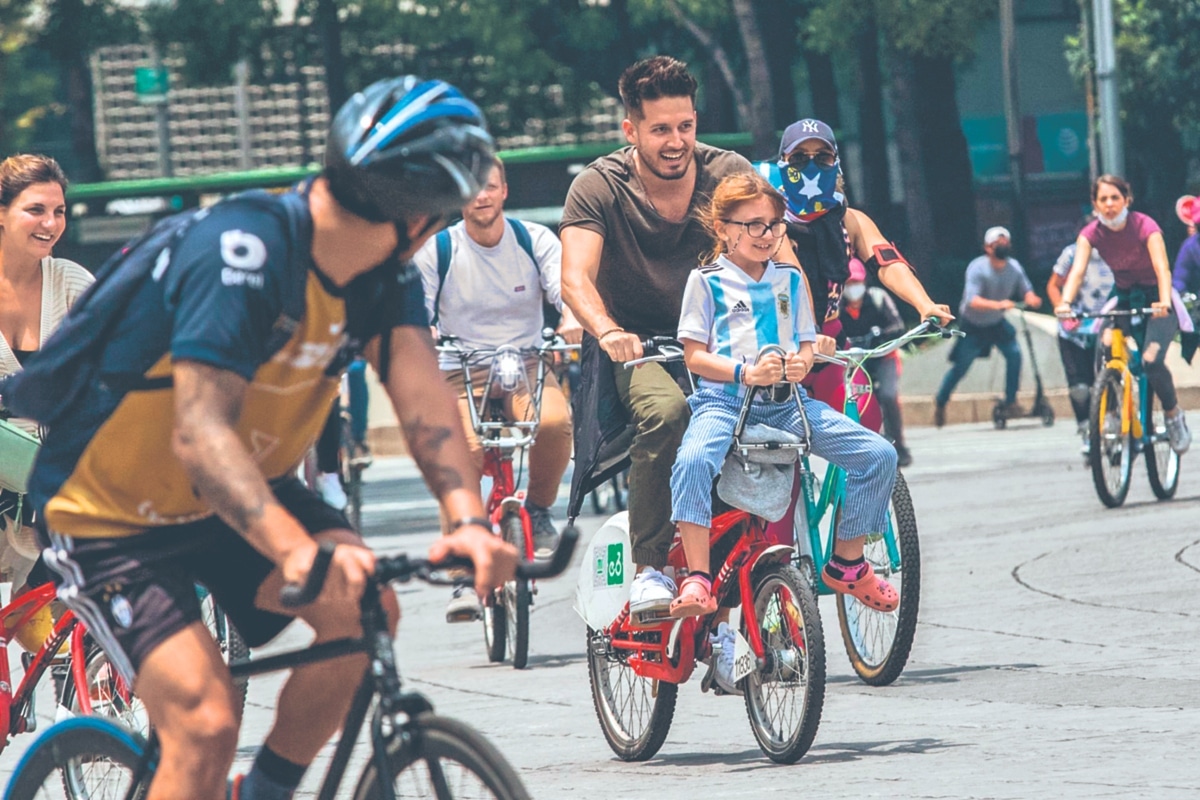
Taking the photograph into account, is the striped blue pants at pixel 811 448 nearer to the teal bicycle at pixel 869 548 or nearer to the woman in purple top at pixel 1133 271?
the teal bicycle at pixel 869 548

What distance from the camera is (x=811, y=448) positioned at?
660cm

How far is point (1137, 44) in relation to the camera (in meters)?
32.1

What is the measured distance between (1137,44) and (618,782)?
1093 inches

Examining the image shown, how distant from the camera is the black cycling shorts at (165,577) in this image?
3738mm

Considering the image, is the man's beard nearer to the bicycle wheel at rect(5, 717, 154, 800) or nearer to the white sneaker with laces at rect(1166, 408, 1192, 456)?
the bicycle wheel at rect(5, 717, 154, 800)

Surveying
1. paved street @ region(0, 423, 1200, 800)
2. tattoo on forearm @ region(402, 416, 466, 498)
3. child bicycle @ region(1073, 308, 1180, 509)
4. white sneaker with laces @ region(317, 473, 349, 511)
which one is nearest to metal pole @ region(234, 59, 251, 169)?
white sneaker with laces @ region(317, 473, 349, 511)

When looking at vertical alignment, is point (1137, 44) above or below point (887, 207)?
above

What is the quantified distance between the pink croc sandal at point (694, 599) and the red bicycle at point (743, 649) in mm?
95

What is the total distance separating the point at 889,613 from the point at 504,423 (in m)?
2.22

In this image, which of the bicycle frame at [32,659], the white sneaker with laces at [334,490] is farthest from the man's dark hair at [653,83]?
the white sneaker with laces at [334,490]

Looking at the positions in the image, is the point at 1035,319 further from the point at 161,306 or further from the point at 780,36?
the point at 161,306

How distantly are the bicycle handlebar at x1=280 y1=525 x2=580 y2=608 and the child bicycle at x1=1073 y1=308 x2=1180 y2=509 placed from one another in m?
9.22

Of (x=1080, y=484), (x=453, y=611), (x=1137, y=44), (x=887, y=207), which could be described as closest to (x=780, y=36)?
(x=887, y=207)

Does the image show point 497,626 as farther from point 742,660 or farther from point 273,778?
point 273,778
